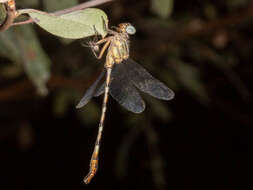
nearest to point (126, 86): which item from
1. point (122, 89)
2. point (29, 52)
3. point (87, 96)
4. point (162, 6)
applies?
point (122, 89)

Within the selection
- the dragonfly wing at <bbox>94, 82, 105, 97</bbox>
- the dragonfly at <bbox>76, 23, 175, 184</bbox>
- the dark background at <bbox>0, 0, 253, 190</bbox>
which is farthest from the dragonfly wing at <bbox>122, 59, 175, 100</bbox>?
the dark background at <bbox>0, 0, 253, 190</bbox>

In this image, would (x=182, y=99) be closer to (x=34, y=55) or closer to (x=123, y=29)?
(x=34, y=55)

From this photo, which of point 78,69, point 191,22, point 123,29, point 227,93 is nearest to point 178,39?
point 191,22

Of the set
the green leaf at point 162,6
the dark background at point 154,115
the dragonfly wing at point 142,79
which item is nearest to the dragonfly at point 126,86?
the dragonfly wing at point 142,79

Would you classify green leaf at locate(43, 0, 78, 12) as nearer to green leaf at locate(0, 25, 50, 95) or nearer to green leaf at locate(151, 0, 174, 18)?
green leaf at locate(0, 25, 50, 95)

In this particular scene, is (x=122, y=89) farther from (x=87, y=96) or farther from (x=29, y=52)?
(x=29, y=52)
